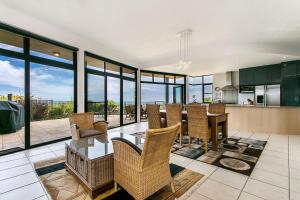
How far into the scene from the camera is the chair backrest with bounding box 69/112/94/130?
3.53 m

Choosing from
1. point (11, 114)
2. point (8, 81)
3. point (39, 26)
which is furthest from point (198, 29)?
point (11, 114)

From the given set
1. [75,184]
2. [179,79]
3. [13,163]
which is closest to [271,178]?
[75,184]

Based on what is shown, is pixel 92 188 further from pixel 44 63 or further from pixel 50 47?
pixel 50 47

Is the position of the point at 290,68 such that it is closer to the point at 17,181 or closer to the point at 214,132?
the point at 214,132

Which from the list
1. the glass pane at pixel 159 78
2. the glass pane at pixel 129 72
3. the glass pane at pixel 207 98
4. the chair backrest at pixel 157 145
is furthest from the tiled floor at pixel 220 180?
the glass pane at pixel 207 98

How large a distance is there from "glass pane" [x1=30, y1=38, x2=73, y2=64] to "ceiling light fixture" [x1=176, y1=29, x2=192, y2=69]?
3257 mm

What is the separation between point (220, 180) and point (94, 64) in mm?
5024

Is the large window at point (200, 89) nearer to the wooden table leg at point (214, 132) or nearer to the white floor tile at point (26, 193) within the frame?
the wooden table leg at point (214, 132)

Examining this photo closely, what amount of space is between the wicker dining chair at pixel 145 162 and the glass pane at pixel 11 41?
3429 mm

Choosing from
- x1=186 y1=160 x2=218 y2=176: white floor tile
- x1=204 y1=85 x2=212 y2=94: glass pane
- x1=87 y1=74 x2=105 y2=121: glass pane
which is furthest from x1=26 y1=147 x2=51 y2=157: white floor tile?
x1=204 y1=85 x2=212 y2=94: glass pane

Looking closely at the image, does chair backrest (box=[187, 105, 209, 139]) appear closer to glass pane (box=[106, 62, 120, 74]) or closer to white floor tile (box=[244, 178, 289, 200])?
white floor tile (box=[244, 178, 289, 200])

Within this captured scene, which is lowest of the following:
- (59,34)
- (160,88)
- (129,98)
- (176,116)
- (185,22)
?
(176,116)

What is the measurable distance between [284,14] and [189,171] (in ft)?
12.5

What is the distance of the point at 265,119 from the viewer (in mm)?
5340
